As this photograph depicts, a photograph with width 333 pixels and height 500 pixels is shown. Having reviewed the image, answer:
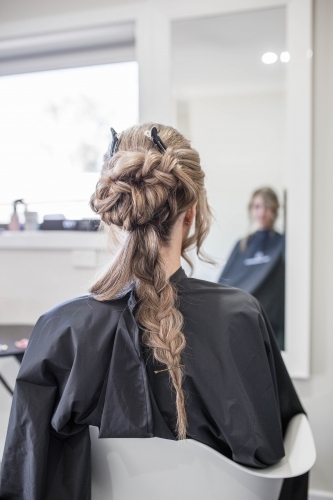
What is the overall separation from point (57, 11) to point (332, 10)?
106cm

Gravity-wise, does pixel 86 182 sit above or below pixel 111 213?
above

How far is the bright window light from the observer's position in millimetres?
2102

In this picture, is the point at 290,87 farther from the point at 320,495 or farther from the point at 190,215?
the point at 320,495

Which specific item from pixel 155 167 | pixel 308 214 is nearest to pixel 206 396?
pixel 155 167

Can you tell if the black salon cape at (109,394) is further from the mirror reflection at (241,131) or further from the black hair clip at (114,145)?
the mirror reflection at (241,131)

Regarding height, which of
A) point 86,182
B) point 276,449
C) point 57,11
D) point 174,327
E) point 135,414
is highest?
point 57,11

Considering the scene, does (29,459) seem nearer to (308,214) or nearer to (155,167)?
(155,167)

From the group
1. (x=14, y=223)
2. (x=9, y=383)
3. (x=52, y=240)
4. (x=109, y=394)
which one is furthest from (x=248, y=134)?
(x=109, y=394)

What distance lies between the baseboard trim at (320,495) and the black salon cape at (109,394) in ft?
3.05

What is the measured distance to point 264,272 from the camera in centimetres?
213

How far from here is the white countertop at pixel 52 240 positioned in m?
1.96

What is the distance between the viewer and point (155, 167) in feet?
A: 3.09

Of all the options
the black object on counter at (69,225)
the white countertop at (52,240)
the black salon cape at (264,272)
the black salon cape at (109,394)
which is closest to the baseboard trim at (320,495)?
the black salon cape at (264,272)

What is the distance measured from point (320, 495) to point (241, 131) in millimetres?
1640
